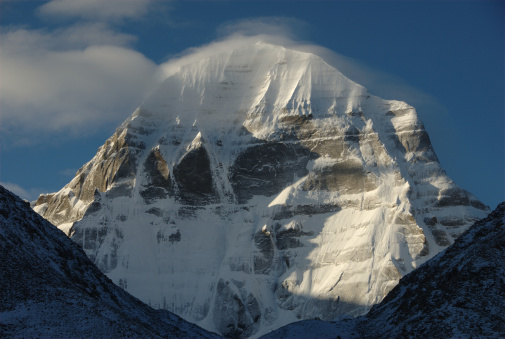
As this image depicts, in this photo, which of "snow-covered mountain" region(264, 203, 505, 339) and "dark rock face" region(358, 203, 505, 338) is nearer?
"dark rock face" region(358, 203, 505, 338)

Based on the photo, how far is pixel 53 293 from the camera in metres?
143

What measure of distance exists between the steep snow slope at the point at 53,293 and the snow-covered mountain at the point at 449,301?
1989 centimetres

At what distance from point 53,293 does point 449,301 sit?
145ft

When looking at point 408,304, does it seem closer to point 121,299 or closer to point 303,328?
point 303,328

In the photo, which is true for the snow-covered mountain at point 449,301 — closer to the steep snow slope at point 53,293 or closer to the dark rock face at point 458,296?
the dark rock face at point 458,296

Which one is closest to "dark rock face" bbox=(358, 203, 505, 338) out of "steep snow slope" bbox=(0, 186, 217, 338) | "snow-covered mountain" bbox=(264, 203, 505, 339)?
"snow-covered mountain" bbox=(264, 203, 505, 339)

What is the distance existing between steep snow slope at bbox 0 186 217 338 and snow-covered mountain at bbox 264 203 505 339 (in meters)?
19.9

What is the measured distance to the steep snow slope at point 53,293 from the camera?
136m

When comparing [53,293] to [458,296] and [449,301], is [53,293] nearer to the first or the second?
[449,301]

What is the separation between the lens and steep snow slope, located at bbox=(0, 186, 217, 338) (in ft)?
445

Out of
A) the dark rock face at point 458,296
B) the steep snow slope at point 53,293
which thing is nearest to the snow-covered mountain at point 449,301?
the dark rock face at point 458,296

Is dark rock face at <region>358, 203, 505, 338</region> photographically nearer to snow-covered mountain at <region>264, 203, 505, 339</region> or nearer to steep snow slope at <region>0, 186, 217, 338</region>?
snow-covered mountain at <region>264, 203, 505, 339</region>

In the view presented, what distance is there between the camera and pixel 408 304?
153 m

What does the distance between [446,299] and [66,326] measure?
42.4m
